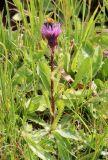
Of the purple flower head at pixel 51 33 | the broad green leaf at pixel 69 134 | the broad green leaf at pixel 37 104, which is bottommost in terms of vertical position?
the broad green leaf at pixel 69 134

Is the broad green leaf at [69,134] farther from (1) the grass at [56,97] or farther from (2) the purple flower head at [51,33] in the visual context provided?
(2) the purple flower head at [51,33]

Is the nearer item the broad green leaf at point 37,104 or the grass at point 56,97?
the grass at point 56,97

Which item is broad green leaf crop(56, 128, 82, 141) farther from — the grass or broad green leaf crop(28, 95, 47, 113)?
broad green leaf crop(28, 95, 47, 113)

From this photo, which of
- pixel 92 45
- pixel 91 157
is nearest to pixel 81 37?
pixel 92 45

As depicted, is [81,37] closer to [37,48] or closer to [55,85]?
[37,48]

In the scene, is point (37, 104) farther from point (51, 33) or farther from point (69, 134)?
point (51, 33)

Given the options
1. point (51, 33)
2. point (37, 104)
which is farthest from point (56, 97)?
point (51, 33)

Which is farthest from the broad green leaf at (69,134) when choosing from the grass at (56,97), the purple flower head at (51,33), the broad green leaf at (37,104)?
the purple flower head at (51,33)

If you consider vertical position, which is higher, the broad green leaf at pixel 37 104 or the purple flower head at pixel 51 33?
the purple flower head at pixel 51 33

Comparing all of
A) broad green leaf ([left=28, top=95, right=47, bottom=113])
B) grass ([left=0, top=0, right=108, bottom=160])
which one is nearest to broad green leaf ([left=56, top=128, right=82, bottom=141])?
grass ([left=0, top=0, right=108, bottom=160])

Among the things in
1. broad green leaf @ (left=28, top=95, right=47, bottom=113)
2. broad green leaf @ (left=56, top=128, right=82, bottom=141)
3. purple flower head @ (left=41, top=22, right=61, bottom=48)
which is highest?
purple flower head @ (left=41, top=22, right=61, bottom=48)
